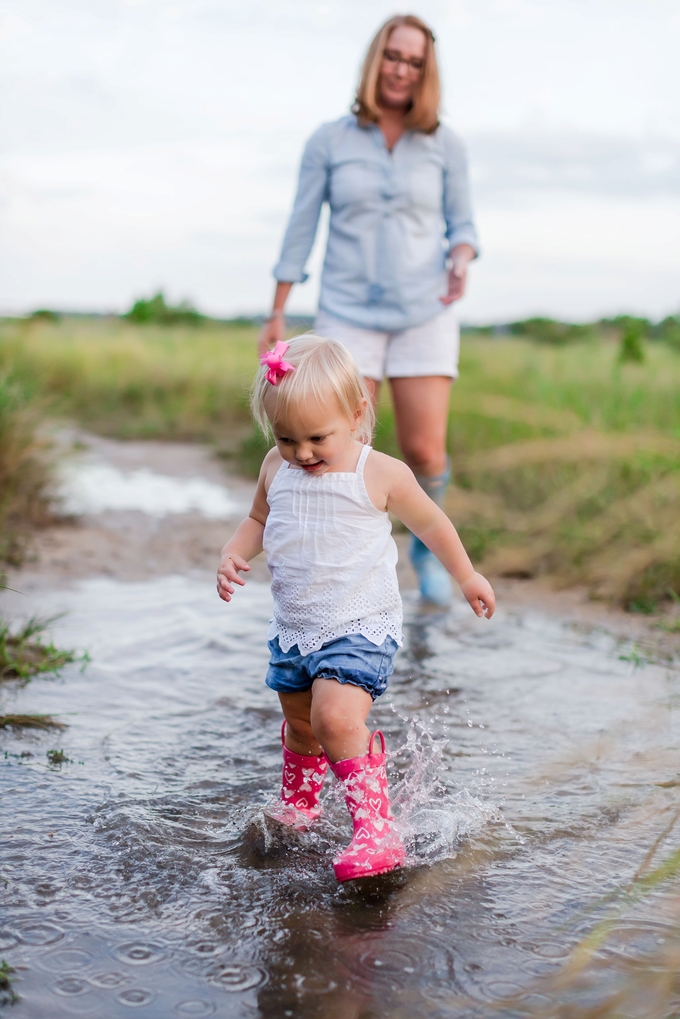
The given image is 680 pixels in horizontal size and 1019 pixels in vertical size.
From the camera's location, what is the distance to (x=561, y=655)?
3.86 m

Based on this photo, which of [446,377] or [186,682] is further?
[446,377]

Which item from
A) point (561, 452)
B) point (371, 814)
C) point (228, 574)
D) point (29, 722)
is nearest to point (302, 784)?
point (371, 814)

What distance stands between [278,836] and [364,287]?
7.71 ft

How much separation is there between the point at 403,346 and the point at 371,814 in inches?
92.2

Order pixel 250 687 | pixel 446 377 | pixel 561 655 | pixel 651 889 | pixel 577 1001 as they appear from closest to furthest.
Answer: pixel 577 1001
pixel 651 889
pixel 250 687
pixel 561 655
pixel 446 377

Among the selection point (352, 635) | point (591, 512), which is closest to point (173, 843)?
point (352, 635)

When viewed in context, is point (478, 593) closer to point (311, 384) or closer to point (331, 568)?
point (331, 568)

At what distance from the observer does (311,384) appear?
2.17m

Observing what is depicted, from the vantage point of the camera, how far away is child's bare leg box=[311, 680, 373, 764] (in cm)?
216

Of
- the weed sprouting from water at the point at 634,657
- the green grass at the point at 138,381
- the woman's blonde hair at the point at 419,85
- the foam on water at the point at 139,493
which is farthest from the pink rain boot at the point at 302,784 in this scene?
the green grass at the point at 138,381

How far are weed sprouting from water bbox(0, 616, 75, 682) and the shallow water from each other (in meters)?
0.05

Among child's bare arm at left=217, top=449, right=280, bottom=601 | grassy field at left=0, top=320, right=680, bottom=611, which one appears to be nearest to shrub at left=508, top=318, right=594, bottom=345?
grassy field at left=0, top=320, right=680, bottom=611

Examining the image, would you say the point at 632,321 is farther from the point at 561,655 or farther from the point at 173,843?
the point at 173,843

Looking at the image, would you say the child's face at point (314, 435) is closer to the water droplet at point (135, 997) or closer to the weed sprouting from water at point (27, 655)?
the water droplet at point (135, 997)
